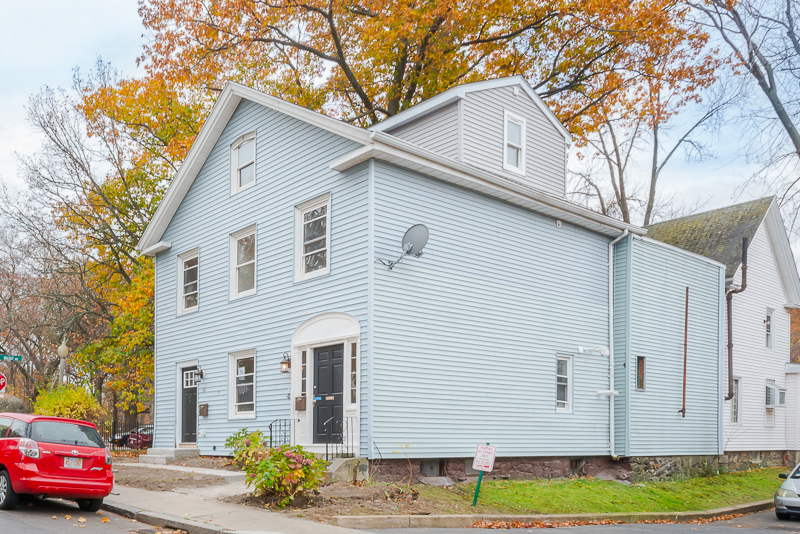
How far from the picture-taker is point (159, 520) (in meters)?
9.84

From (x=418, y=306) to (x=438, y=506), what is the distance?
390 centimetres

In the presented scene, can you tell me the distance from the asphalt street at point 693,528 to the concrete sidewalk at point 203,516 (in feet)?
4.11

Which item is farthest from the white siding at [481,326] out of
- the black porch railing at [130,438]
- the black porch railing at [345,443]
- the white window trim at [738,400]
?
the black porch railing at [130,438]

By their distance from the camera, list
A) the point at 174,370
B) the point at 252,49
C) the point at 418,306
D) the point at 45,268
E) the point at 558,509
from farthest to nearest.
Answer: the point at 45,268, the point at 252,49, the point at 174,370, the point at 418,306, the point at 558,509

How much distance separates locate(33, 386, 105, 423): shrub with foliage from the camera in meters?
21.3

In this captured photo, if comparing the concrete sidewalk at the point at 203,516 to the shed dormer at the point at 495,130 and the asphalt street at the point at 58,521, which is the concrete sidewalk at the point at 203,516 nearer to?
the asphalt street at the point at 58,521

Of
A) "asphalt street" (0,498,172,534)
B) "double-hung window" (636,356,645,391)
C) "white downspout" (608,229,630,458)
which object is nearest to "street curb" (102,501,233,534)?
"asphalt street" (0,498,172,534)

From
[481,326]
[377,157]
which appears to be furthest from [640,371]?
[377,157]

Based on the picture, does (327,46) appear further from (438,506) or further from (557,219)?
(438,506)

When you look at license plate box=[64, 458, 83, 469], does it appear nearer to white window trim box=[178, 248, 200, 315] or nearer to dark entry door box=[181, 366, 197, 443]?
dark entry door box=[181, 366, 197, 443]

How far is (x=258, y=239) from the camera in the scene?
16500 millimetres

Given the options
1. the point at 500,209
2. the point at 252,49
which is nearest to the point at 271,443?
the point at 500,209

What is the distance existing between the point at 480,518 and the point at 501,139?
9.25 meters

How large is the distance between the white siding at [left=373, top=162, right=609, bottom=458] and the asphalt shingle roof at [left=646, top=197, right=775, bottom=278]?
7.54 metres
